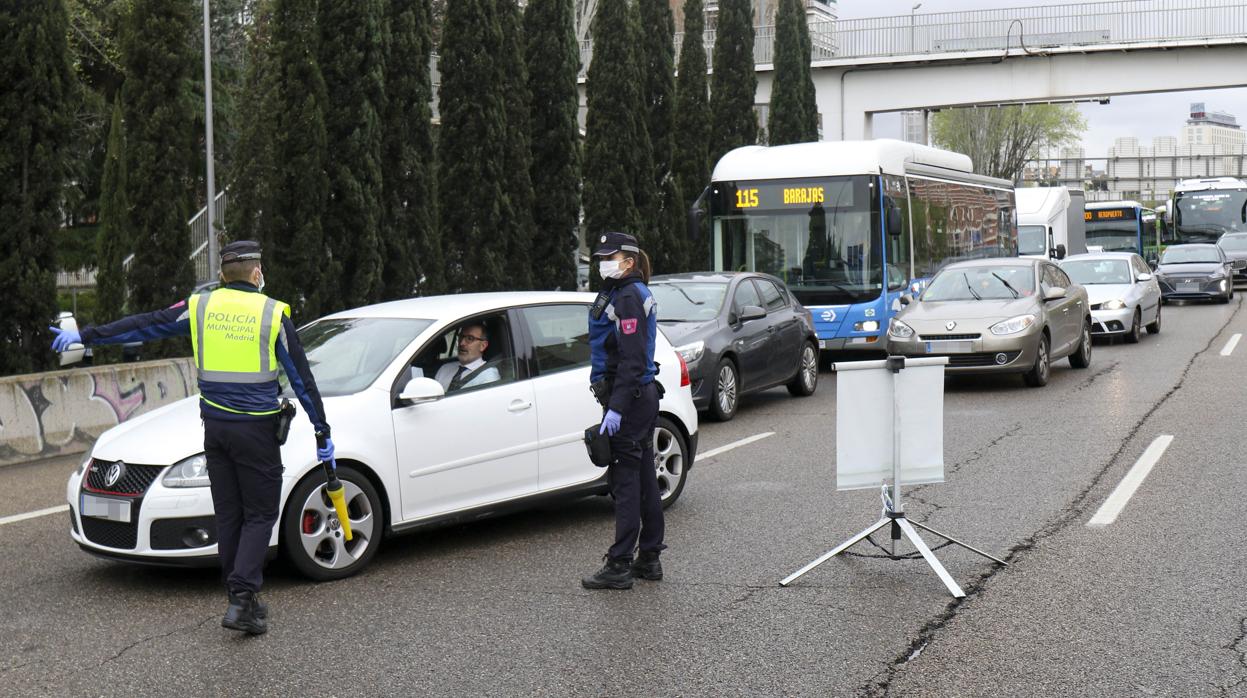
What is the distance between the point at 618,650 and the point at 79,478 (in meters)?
3.08

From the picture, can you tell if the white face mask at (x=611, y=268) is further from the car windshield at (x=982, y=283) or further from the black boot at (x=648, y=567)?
the car windshield at (x=982, y=283)

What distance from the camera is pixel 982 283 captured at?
54.4 ft

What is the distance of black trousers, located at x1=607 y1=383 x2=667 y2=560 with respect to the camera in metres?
Answer: 6.55

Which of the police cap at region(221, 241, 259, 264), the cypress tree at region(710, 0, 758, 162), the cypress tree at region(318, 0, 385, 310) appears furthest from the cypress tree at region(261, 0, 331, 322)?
the cypress tree at region(710, 0, 758, 162)

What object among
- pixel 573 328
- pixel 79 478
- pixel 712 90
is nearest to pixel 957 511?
pixel 573 328

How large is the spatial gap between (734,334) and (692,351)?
0.94 m

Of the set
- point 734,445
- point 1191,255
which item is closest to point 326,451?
point 734,445

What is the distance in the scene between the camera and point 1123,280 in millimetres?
22094

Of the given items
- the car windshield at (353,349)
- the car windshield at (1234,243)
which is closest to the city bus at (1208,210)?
the car windshield at (1234,243)

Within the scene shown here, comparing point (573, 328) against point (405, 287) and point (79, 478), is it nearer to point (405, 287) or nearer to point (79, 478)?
point (79, 478)

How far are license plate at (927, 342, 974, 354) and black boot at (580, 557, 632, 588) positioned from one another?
9.46 meters

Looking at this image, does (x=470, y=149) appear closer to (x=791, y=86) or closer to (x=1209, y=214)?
(x=791, y=86)

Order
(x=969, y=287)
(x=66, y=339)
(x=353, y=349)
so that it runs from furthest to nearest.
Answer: (x=969, y=287) < (x=353, y=349) < (x=66, y=339)

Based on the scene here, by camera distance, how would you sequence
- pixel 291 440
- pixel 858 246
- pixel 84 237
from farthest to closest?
pixel 84 237 < pixel 858 246 < pixel 291 440
